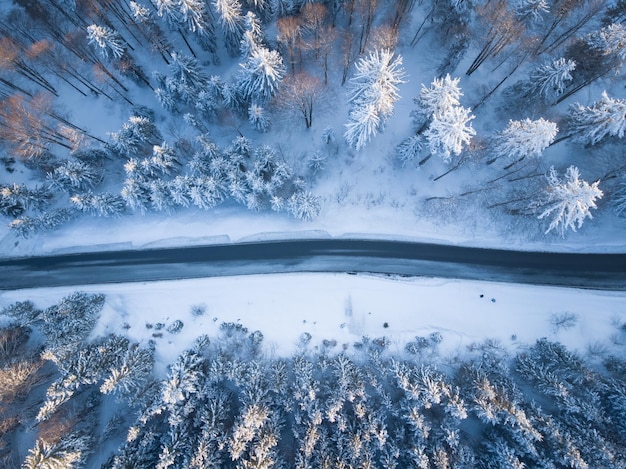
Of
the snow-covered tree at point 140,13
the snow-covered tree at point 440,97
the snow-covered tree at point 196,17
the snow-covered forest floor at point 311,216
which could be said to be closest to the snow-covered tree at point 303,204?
the snow-covered forest floor at point 311,216

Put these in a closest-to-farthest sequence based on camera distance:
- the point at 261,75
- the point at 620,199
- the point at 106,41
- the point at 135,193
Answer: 1. the point at 261,75
2. the point at 620,199
3. the point at 106,41
4. the point at 135,193

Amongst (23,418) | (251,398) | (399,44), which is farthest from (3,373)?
(399,44)

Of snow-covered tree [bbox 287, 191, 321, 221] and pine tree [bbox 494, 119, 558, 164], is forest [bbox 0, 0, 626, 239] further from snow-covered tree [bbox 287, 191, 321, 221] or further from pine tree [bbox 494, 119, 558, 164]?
pine tree [bbox 494, 119, 558, 164]

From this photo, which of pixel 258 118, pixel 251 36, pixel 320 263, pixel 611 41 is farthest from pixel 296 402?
pixel 611 41

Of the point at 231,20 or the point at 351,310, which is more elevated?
the point at 231,20

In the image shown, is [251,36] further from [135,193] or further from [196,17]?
[135,193]

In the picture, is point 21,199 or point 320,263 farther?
point 320,263

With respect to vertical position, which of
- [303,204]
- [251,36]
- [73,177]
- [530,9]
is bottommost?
[303,204]
